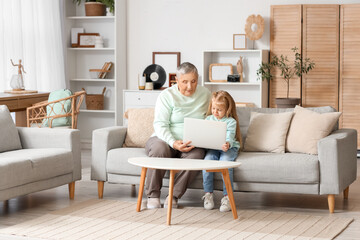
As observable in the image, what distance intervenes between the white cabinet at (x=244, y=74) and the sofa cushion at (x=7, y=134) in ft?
9.47

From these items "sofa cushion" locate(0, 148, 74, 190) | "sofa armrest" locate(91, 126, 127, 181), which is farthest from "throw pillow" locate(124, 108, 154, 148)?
"sofa cushion" locate(0, 148, 74, 190)

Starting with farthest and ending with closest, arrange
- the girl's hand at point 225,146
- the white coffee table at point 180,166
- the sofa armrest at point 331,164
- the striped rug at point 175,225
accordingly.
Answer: the girl's hand at point 225,146 → the sofa armrest at point 331,164 → the white coffee table at point 180,166 → the striped rug at point 175,225

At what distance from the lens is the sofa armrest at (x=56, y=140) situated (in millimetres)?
4551

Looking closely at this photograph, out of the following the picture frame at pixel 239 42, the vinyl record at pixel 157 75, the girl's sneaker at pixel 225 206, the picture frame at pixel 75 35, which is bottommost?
the girl's sneaker at pixel 225 206

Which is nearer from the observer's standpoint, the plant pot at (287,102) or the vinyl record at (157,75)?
the plant pot at (287,102)

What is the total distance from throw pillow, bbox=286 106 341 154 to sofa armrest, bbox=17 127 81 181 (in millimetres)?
1600

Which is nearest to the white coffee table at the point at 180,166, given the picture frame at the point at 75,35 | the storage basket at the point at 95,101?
the storage basket at the point at 95,101

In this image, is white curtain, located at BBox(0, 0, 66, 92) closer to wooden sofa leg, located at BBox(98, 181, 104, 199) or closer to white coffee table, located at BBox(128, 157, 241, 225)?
wooden sofa leg, located at BBox(98, 181, 104, 199)

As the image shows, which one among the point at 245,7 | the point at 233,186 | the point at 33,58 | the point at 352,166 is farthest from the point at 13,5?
the point at 352,166

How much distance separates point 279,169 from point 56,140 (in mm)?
1711

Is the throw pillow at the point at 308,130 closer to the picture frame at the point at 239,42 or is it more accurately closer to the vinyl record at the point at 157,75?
the picture frame at the point at 239,42

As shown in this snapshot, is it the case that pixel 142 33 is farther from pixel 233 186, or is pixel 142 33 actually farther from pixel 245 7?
pixel 233 186

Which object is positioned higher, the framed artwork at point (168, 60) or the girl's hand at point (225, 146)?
the framed artwork at point (168, 60)

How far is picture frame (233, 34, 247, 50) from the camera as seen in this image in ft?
22.8
